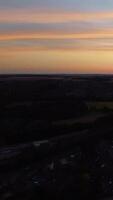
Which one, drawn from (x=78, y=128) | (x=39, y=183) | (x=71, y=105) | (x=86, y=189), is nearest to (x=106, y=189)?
(x=86, y=189)

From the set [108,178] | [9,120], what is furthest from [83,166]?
[9,120]

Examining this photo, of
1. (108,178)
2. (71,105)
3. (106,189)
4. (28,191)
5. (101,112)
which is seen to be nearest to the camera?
(28,191)

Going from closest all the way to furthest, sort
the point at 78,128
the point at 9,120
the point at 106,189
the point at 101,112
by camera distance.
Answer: the point at 106,189
the point at 78,128
the point at 9,120
the point at 101,112

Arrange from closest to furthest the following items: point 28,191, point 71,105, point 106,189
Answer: point 28,191 < point 106,189 < point 71,105

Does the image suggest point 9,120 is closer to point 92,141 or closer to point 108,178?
point 92,141

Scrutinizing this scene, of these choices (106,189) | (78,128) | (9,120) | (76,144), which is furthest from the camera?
(9,120)

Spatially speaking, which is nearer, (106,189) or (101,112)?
(106,189)

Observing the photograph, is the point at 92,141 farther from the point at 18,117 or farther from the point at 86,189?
the point at 18,117

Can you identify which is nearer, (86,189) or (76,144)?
(86,189)
